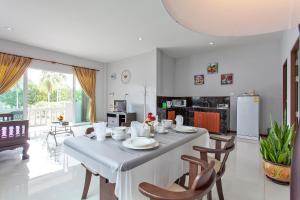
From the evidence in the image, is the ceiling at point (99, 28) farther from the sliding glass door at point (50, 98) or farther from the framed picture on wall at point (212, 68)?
the sliding glass door at point (50, 98)

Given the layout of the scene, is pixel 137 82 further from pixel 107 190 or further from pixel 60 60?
pixel 107 190

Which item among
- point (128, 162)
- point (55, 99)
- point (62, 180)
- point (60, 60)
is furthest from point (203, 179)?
point (55, 99)

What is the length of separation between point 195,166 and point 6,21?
14.0 feet

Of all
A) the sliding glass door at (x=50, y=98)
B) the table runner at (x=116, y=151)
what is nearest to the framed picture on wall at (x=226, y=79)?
the table runner at (x=116, y=151)

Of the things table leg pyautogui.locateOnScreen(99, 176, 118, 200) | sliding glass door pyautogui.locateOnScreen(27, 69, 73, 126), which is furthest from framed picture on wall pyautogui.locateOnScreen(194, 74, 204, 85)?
table leg pyautogui.locateOnScreen(99, 176, 118, 200)

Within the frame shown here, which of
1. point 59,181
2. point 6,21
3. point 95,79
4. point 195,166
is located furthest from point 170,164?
point 95,79

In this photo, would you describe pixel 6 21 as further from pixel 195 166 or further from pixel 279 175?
pixel 279 175

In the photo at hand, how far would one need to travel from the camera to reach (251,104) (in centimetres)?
423

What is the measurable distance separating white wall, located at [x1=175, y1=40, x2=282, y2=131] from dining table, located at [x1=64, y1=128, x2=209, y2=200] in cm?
398

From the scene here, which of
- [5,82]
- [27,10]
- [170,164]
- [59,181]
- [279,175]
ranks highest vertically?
[27,10]

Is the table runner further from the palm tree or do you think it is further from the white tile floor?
the palm tree

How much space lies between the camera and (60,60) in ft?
17.2

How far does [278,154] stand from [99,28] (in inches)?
153

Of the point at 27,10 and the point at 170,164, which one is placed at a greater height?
the point at 27,10
